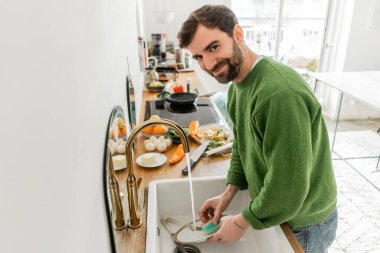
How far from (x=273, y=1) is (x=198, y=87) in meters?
2.46

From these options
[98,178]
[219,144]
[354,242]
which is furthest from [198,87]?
[98,178]

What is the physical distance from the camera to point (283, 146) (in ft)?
2.50

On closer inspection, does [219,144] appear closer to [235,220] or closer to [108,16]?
[235,220]

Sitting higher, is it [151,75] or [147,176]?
[151,75]

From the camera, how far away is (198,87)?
2801 mm

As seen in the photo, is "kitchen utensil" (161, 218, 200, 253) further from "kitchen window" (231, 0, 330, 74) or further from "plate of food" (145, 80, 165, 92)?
"kitchen window" (231, 0, 330, 74)

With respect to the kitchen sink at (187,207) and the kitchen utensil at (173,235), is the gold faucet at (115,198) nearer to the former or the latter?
the kitchen sink at (187,207)

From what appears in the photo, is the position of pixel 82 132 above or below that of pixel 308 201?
above

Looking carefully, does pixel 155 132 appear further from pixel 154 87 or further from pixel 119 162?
pixel 154 87

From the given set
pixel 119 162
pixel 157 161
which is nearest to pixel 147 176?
pixel 157 161

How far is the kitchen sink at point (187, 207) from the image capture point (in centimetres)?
111

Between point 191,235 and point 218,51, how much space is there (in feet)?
2.30

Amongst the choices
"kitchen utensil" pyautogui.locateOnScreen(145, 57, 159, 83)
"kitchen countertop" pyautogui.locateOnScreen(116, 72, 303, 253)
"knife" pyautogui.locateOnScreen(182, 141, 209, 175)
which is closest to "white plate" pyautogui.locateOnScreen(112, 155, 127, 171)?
"kitchen countertop" pyautogui.locateOnScreen(116, 72, 303, 253)

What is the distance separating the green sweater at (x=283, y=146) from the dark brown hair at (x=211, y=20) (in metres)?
0.16
